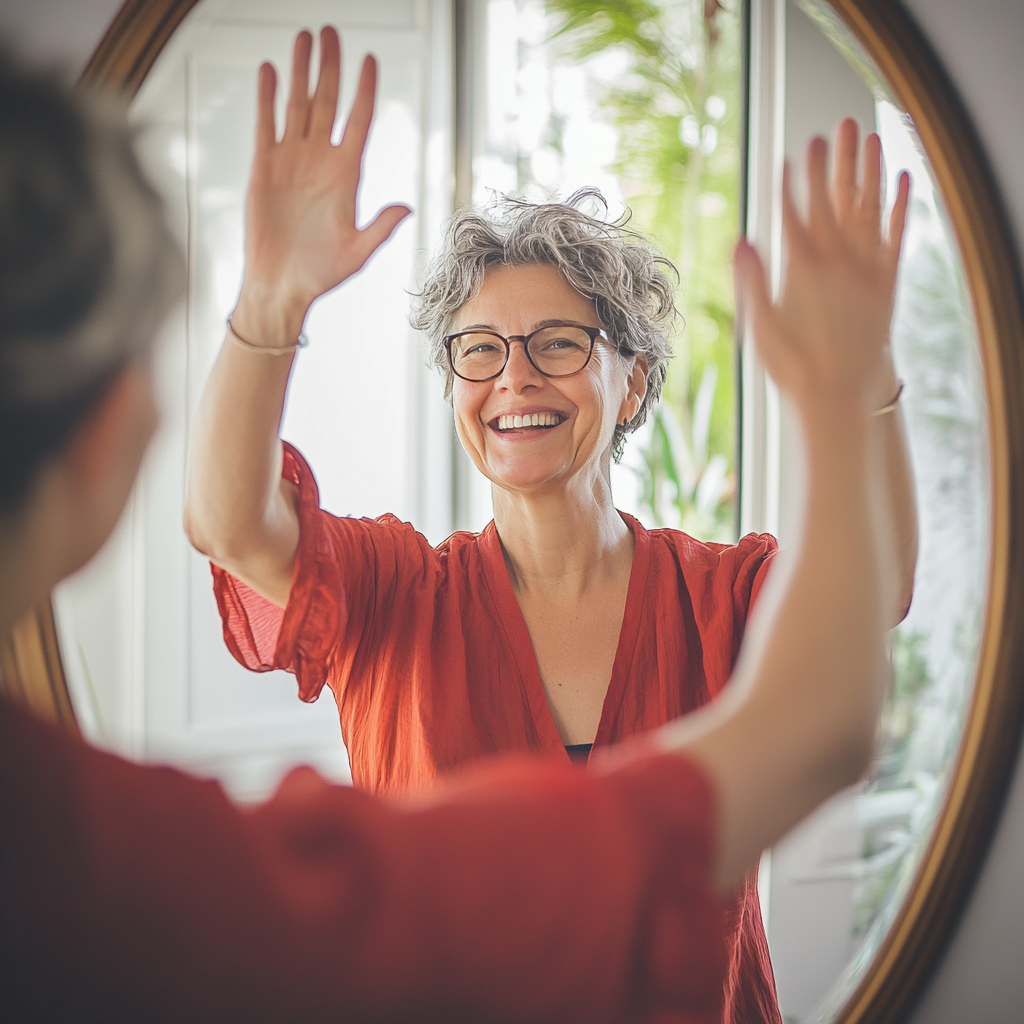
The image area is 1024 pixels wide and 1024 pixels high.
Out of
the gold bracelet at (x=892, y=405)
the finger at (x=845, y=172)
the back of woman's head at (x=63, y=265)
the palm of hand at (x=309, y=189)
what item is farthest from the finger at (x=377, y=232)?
the gold bracelet at (x=892, y=405)

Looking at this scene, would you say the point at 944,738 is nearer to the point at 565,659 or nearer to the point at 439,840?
the point at 565,659

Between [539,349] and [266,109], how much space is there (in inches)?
18.3

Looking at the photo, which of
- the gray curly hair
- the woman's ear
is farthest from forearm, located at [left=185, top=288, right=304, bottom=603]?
the woman's ear

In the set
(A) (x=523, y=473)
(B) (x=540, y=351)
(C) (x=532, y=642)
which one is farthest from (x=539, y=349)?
(C) (x=532, y=642)

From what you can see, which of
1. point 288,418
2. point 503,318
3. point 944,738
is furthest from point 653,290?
point 288,418

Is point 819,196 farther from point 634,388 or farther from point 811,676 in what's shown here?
point 634,388

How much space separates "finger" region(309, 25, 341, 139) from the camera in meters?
0.41

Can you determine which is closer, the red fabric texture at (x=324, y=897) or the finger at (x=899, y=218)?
the red fabric texture at (x=324, y=897)

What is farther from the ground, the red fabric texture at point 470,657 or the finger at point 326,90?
the finger at point 326,90

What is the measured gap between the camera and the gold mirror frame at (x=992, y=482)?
0.67 m

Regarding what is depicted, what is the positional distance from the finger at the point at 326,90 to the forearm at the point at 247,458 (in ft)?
0.32

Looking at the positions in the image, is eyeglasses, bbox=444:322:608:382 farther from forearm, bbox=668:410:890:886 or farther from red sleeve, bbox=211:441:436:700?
forearm, bbox=668:410:890:886

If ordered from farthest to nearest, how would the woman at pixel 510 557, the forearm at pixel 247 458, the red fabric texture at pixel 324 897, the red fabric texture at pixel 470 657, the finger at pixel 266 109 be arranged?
the red fabric texture at pixel 470 657, the woman at pixel 510 557, the forearm at pixel 247 458, the finger at pixel 266 109, the red fabric texture at pixel 324 897

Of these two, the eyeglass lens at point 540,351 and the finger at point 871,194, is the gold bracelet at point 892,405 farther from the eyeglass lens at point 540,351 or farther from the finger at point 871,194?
the eyeglass lens at point 540,351
